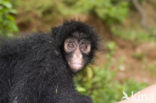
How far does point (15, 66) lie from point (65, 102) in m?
1.00

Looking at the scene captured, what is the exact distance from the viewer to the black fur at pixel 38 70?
A: 12.3 ft

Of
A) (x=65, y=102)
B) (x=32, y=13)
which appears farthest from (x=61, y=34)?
(x=32, y=13)

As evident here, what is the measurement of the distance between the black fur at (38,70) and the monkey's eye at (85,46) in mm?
230

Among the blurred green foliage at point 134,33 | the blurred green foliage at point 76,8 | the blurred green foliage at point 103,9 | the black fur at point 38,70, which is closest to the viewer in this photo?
the black fur at point 38,70

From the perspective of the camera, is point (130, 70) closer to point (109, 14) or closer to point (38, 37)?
point (109, 14)

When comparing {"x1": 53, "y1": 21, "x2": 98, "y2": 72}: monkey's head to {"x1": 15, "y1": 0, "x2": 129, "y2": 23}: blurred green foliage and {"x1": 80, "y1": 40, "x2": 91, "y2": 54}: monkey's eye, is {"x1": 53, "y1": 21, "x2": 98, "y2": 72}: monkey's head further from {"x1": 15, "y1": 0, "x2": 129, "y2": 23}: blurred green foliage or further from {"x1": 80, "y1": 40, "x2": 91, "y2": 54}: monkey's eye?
{"x1": 15, "y1": 0, "x2": 129, "y2": 23}: blurred green foliage

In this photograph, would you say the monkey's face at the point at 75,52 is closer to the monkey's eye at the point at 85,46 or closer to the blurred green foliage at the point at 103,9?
the monkey's eye at the point at 85,46

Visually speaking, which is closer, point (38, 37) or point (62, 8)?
point (38, 37)

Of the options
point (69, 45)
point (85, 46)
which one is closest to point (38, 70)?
point (69, 45)

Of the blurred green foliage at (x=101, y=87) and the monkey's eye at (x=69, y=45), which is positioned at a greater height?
the monkey's eye at (x=69, y=45)

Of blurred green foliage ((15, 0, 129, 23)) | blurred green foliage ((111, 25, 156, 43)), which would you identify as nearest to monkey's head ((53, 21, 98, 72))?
blurred green foliage ((15, 0, 129, 23))

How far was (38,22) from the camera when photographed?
9984mm

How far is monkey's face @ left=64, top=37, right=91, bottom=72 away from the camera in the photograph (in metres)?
4.47

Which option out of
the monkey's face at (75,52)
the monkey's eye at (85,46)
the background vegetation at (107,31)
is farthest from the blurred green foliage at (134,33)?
the monkey's face at (75,52)
